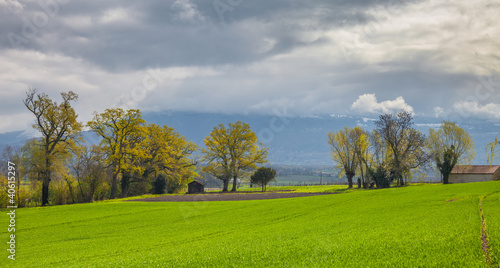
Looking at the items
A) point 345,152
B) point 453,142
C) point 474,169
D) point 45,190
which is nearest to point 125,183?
point 45,190

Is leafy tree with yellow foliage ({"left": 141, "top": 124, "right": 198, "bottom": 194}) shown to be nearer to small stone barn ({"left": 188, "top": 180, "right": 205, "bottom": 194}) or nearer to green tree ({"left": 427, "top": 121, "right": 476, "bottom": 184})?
small stone barn ({"left": 188, "top": 180, "right": 205, "bottom": 194})

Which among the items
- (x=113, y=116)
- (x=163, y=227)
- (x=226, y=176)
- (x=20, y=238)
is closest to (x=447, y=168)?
(x=226, y=176)

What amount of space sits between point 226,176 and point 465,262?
76.0 meters

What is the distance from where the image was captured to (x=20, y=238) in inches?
1088

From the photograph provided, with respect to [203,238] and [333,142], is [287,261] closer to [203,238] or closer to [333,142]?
[203,238]

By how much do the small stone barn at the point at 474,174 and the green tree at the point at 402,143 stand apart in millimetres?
10637

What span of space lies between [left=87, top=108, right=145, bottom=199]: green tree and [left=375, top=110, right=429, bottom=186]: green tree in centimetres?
5946

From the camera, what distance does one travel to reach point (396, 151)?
3145 inches

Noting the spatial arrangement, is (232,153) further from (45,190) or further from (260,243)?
(260,243)

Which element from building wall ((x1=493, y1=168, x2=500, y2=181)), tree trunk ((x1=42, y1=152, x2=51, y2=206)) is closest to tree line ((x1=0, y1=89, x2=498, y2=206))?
tree trunk ((x1=42, y1=152, x2=51, y2=206))

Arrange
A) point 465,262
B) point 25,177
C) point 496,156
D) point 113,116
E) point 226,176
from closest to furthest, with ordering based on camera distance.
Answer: point 496,156 < point 465,262 < point 25,177 < point 113,116 < point 226,176

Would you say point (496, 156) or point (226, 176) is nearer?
point (496, 156)

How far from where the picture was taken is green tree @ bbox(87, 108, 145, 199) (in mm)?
64125

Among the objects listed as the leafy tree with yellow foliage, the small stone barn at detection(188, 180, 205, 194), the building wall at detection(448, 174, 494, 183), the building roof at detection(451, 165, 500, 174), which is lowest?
the small stone barn at detection(188, 180, 205, 194)
